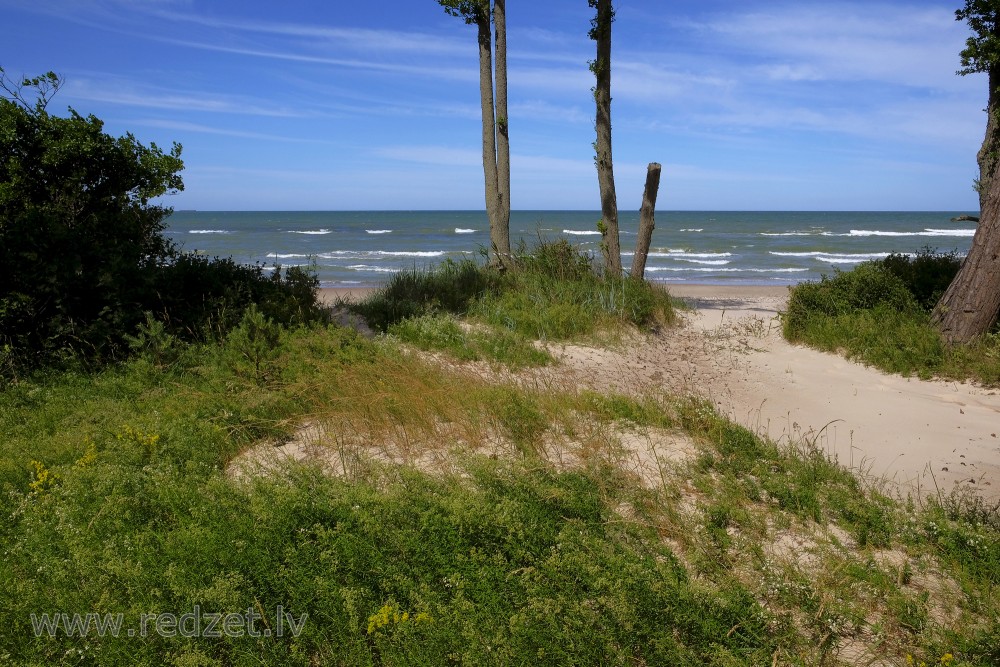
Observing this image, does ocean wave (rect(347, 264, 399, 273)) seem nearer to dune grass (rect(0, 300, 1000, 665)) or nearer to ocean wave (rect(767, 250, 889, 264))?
ocean wave (rect(767, 250, 889, 264))

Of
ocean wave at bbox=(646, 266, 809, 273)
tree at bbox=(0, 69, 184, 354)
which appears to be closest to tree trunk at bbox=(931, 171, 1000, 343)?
tree at bbox=(0, 69, 184, 354)

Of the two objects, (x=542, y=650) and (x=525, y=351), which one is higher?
(x=525, y=351)

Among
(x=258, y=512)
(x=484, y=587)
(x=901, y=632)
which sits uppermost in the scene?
(x=258, y=512)

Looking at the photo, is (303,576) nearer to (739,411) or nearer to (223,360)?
(223,360)

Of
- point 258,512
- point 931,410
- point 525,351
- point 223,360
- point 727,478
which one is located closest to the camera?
point 258,512

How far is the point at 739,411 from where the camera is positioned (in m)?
7.27

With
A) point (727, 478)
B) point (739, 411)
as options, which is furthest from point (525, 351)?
point (727, 478)

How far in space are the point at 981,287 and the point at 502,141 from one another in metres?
7.33

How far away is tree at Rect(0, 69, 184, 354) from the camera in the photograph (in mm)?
7184

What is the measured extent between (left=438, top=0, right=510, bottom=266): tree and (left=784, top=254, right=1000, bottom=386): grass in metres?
4.87

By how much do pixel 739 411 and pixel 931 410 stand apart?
2.02 metres

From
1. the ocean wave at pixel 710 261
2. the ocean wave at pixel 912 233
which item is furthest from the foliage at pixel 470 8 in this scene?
the ocean wave at pixel 912 233

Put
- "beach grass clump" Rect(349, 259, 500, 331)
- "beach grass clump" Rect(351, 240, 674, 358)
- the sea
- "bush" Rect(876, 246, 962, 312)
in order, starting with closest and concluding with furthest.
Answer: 1. "beach grass clump" Rect(351, 240, 674, 358)
2. "beach grass clump" Rect(349, 259, 500, 331)
3. "bush" Rect(876, 246, 962, 312)
4. the sea

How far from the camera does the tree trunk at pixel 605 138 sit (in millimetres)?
11297
